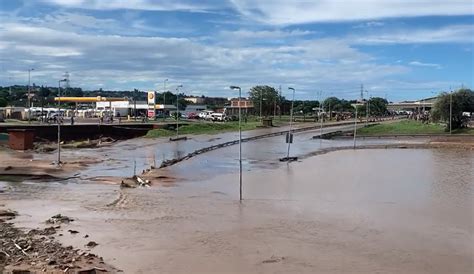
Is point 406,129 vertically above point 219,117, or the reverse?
point 219,117

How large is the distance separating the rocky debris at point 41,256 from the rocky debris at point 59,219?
7.36ft

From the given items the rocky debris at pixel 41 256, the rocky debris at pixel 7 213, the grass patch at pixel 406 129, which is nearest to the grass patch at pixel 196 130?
the grass patch at pixel 406 129

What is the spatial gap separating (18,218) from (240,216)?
8570mm

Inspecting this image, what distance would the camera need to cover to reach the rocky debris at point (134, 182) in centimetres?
3134

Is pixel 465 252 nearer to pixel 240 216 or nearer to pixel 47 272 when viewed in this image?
pixel 240 216

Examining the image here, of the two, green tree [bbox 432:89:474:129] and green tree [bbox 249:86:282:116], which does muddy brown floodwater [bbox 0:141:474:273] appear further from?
green tree [bbox 249:86:282:116]

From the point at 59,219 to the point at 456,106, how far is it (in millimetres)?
73893

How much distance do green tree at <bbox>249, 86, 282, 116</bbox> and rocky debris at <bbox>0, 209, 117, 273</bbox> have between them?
415 ft

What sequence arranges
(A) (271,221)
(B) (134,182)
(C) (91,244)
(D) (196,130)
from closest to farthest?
(C) (91,244) → (A) (271,221) → (B) (134,182) → (D) (196,130)

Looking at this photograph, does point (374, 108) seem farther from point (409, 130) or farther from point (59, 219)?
point (59, 219)

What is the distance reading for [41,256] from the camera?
15.5m

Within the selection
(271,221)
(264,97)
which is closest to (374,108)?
(264,97)

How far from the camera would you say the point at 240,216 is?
77.2ft

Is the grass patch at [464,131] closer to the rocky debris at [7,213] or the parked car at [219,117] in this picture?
the parked car at [219,117]
